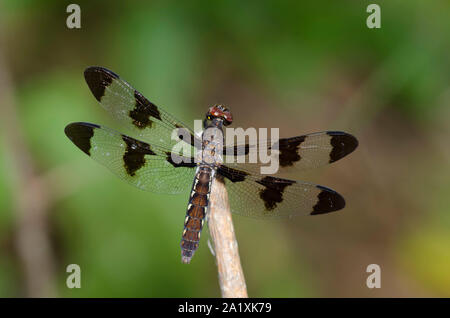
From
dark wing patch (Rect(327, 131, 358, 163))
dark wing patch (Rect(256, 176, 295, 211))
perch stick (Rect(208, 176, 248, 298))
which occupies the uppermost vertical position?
dark wing patch (Rect(327, 131, 358, 163))

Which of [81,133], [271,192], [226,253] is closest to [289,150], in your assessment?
[271,192]

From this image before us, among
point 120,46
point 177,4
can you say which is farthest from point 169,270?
point 177,4

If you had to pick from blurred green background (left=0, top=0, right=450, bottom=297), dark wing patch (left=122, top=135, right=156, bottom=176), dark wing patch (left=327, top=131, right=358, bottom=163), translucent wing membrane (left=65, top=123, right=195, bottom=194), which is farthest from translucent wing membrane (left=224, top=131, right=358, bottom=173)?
blurred green background (left=0, top=0, right=450, bottom=297)

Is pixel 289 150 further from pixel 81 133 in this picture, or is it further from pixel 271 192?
pixel 81 133

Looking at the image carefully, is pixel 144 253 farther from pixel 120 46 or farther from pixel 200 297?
pixel 120 46

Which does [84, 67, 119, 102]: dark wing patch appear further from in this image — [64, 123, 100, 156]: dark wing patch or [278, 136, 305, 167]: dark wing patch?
[278, 136, 305, 167]: dark wing patch

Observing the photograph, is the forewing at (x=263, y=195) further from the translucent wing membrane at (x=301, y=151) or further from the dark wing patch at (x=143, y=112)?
the dark wing patch at (x=143, y=112)

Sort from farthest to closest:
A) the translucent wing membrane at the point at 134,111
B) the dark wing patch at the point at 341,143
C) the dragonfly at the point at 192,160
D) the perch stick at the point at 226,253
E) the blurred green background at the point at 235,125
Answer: the blurred green background at the point at 235,125, the translucent wing membrane at the point at 134,111, the dragonfly at the point at 192,160, the dark wing patch at the point at 341,143, the perch stick at the point at 226,253

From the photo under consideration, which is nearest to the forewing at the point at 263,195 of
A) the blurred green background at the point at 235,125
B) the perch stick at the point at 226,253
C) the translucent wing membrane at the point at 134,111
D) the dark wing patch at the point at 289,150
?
the dark wing patch at the point at 289,150

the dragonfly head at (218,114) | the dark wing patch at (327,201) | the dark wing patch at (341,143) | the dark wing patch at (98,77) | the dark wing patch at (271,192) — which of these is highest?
the dark wing patch at (98,77)
